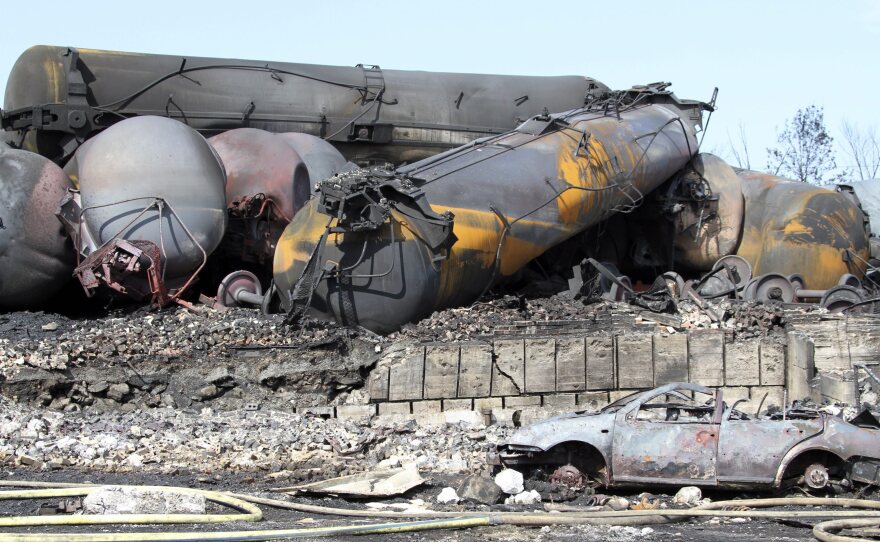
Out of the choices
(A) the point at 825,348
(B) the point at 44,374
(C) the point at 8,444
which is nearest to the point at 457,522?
(C) the point at 8,444

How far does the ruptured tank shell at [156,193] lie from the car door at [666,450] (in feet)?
20.3

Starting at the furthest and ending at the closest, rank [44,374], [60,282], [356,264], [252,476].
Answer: [60,282]
[356,264]
[44,374]
[252,476]

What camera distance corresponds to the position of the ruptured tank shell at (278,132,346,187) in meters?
14.8

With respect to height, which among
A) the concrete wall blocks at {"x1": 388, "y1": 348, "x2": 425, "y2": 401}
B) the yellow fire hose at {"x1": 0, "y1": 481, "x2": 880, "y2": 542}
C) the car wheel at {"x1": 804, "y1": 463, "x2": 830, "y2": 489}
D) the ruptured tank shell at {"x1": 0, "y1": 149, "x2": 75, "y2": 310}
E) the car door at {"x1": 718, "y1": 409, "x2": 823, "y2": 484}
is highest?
the ruptured tank shell at {"x1": 0, "y1": 149, "x2": 75, "y2": 310}

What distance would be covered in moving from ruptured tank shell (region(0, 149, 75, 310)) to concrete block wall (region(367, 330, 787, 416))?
4258mm

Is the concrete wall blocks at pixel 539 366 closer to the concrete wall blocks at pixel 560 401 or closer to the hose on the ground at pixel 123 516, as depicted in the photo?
the concrete wall blocks at pixel 560 401

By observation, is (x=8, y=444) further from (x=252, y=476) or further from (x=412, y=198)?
(x=412, y=198)

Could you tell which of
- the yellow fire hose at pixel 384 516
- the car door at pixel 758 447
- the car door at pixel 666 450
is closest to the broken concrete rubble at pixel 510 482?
the car door at pixel 666 450

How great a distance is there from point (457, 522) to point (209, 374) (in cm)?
459

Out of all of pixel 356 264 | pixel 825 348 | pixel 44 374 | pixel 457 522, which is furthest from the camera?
pixel 825 348

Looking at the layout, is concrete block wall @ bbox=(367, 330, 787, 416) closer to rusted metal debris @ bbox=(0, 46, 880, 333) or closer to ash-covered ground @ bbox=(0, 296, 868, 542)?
ash-covered ground @ bbox=(0, 296, 868, 542)

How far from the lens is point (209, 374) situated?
11.1 m

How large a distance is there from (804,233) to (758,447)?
27.2ft

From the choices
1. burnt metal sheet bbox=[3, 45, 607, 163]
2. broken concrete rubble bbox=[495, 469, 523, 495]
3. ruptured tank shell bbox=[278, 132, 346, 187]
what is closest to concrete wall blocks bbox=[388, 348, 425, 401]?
broken concrete rubble bbox=[495, 469, 523, 495]
